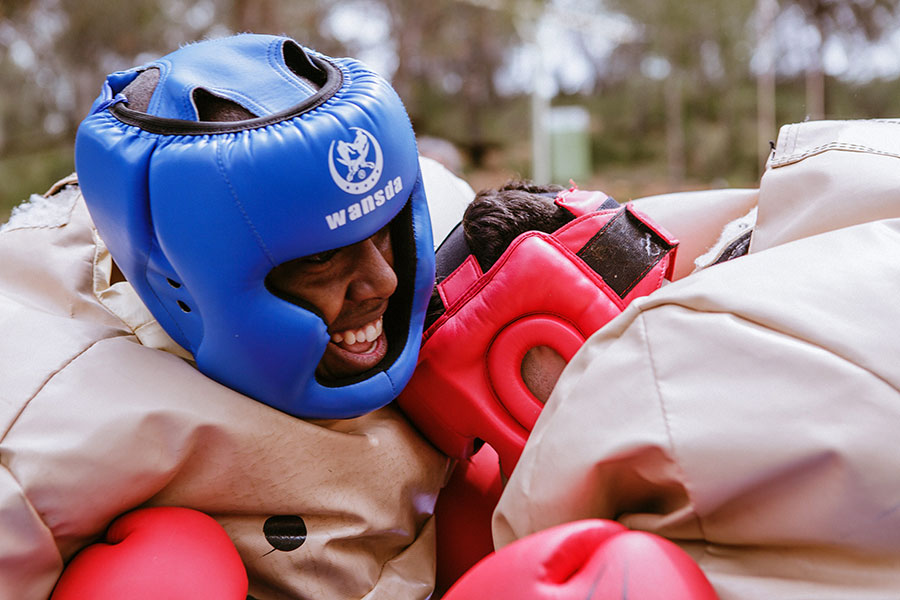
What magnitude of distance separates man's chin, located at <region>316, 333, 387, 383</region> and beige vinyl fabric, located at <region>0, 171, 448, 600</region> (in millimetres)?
91

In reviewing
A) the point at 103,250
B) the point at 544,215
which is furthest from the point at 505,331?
the point at 103,250

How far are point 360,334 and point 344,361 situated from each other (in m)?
0.05

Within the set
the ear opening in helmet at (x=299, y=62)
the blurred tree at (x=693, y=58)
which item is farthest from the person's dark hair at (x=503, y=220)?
the blurred tree at (x=693, y=58)

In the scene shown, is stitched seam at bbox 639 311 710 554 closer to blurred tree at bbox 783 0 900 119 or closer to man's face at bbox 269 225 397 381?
man's face at bbox 269 225 397 381

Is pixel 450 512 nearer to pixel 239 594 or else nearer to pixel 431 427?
pixel 431 427

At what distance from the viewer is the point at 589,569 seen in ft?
2.69

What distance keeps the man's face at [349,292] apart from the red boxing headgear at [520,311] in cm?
13

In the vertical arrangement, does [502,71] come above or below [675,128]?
above

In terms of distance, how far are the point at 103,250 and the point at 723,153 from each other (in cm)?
1491

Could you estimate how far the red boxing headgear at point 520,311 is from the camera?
4.14 ft

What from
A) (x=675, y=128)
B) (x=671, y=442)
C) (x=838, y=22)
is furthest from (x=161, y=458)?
(x=675, y=128)

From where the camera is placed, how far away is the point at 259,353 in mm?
1099

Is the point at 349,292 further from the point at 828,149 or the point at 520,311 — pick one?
the point at 828,149

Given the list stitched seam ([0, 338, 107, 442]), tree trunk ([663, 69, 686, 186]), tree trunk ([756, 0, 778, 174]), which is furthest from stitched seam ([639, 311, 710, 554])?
tree trunk ([663, 69, 686, 186])
